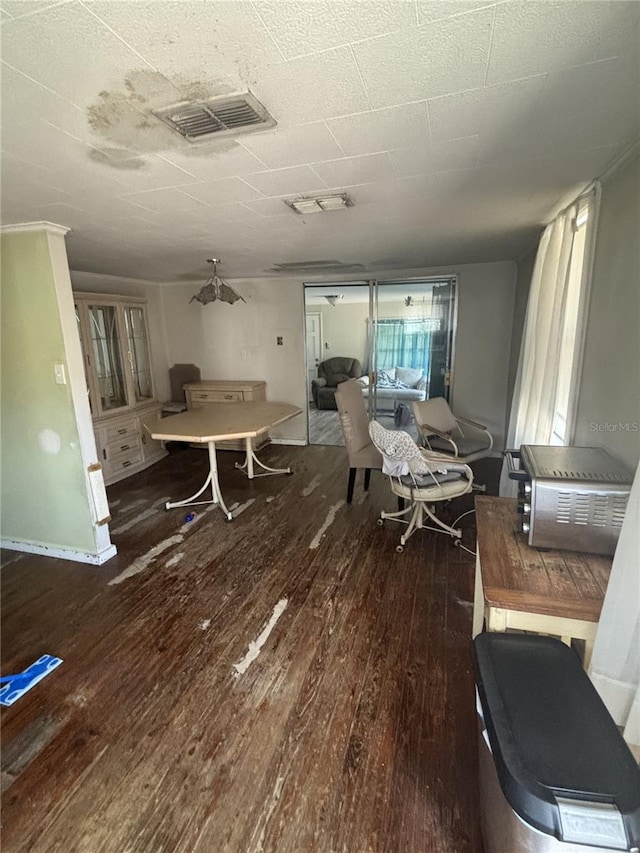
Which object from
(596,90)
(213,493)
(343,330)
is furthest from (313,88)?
(343,330)

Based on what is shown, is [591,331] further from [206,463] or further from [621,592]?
[206,463]

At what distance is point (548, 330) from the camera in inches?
93.2

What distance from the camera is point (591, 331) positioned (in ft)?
5.98

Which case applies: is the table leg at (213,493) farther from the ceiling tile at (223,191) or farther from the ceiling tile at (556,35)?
the ceiling tile at (556,35)

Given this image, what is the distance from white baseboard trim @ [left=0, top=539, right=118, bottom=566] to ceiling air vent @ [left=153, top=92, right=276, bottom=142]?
104 inches

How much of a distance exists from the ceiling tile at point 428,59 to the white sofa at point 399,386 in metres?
3.92

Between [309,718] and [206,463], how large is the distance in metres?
3.54

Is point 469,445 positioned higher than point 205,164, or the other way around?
point 205,164

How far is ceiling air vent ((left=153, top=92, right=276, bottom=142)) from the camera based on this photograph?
45.4 inches

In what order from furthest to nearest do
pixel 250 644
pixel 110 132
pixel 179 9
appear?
pixel 250 644 < pixel 110 132 < pixel 179 9

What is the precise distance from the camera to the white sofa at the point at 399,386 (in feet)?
16.5

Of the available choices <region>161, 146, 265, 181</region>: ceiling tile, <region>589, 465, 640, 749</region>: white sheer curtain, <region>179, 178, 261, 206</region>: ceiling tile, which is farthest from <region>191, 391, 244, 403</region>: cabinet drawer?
<region>589, 465, 640, 749</region>: white sheer curtain

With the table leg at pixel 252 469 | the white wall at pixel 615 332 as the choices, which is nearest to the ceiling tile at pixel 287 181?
the white wall at pixel 615 332

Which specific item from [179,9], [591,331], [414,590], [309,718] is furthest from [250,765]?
[591,331]
